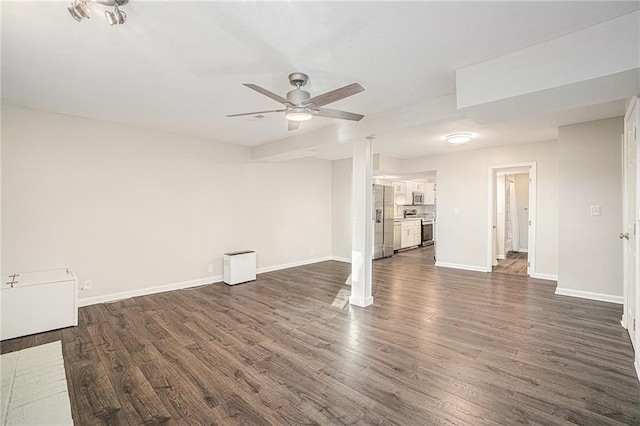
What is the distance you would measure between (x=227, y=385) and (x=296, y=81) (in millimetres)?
2644

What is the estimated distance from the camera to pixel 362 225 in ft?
13.5

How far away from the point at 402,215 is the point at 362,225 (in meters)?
5.97

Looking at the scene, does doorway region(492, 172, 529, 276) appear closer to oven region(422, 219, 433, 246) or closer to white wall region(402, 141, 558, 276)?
white wall region(402, 141, 558, 276)

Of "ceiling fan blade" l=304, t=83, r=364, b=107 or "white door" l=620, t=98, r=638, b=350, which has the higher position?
"ceiling fan blade" l=304, t=83, r=364, b=107

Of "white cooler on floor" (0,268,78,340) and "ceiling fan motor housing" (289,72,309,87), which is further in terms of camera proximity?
"white cooler on floor" (0,268,78,340)

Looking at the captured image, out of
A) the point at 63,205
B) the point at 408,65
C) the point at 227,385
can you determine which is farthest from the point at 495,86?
the point at 63,205

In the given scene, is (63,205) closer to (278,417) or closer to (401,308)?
(278,417)

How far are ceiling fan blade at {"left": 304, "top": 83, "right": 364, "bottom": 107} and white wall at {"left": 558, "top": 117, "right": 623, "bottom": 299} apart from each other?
157 inches

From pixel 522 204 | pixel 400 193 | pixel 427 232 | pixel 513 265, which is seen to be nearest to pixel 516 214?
pixel 522 204

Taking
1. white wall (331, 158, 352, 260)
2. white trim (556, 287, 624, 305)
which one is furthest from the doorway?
white wall (331, 158, 352, 260)

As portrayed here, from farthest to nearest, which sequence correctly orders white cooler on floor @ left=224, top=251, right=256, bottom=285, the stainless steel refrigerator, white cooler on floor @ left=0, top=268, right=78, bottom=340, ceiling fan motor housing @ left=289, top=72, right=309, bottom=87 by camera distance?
the stainless steel refrigerator
white cooler on floor @ left=224, top=251, right=256, bottom=285
white cooler on floor @ left=0, top=268, right=78, bottom=340
ceiling fan motor housing @ left=289, top=72, right=309, bottom=87

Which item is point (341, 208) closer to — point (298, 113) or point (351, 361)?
point (298, 113)

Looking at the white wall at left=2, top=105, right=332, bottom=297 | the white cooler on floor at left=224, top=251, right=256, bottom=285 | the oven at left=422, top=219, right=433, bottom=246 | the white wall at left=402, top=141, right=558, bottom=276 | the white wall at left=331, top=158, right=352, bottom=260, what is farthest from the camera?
the oven at left=422, top=219, right=433, bottom=246

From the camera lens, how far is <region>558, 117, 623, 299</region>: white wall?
4.07m
